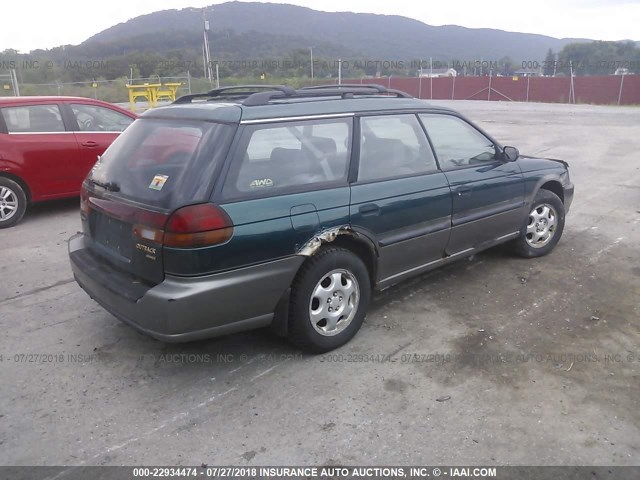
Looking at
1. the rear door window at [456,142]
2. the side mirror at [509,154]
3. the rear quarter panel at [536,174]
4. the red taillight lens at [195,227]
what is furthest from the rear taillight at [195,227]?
the rear quarter panel at [536,174]

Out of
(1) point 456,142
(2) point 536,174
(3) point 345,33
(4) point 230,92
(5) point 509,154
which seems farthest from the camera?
(3) point 345,33

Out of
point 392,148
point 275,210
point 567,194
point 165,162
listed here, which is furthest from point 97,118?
point 567,194

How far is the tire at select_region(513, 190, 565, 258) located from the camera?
17.2 ft

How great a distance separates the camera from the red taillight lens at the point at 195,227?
300 centimetres

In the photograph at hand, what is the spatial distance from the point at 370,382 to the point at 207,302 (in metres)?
1.12

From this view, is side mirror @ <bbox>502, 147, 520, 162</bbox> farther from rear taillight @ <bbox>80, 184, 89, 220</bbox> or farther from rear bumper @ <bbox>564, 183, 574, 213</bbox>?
rear taillight @ <bbox>80, 184, 89, 220</bbox>

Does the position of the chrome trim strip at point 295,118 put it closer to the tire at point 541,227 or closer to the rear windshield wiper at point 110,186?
the rear windshield wiper at point 110,186

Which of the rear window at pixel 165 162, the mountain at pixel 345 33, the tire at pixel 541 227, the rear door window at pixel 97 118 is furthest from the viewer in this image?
the mountain at pixel 345 33

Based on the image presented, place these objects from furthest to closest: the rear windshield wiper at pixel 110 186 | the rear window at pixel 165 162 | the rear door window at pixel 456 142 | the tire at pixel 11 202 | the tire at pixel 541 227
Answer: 1. the tire at pixel 11 202
2. the tire at pixel 541 227
3. the rear door window at pixel 456 142
4. the rear windshield wiper at pixel 110 186
5. the rear window at pixel 165 162

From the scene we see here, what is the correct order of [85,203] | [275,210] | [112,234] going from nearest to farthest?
1. [275,210]
2. [112,234]
3. [85,203]

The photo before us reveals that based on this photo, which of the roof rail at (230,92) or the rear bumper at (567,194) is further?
the rear bumper at (567,194)

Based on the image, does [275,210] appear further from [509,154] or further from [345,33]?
[345,33]

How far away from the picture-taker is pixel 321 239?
11.3 feet

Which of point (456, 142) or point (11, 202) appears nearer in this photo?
point (456, 142)
